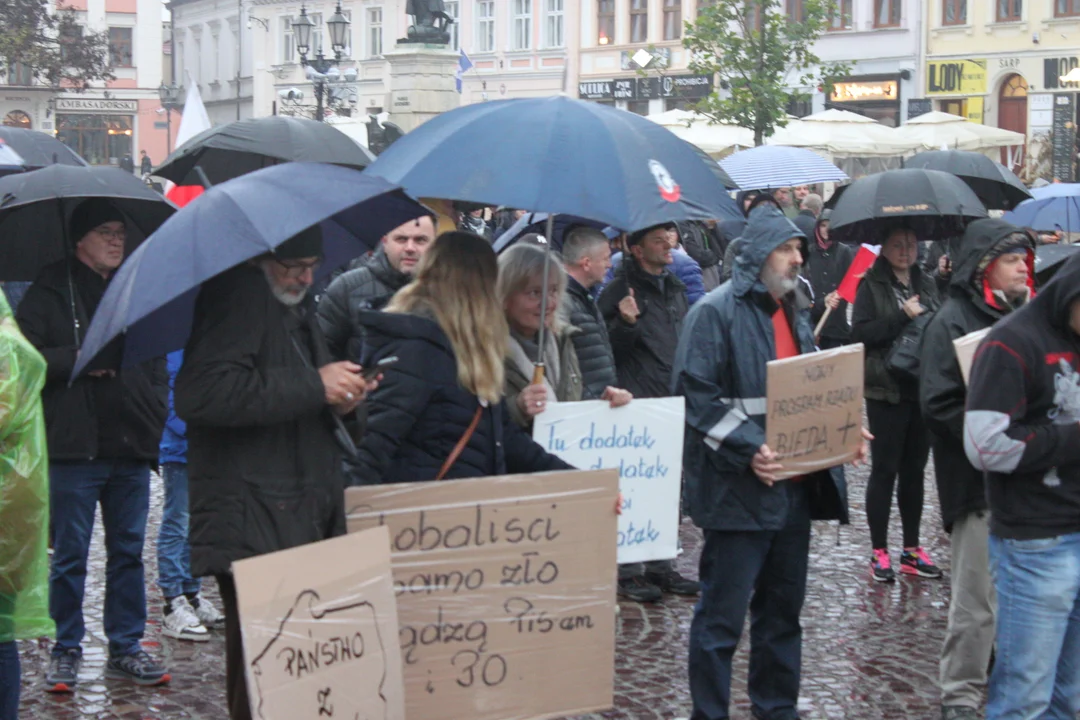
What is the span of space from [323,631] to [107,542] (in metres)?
2.23

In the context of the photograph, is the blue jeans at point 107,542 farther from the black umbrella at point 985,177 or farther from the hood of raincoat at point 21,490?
the black umbrella at point 985,177

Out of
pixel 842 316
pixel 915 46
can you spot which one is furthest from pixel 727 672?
pixel 915 46

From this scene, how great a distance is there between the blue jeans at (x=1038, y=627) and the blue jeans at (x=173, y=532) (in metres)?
3.73

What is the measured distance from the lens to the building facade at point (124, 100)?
221ft

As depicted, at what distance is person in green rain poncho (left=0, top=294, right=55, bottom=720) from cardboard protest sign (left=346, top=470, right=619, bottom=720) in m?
1.01

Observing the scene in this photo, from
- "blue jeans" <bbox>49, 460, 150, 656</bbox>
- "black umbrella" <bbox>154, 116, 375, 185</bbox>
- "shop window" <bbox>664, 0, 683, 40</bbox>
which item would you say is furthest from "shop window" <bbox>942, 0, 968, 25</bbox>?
"blue jeans" <bbox>49, 460, 150, 656</bbox>

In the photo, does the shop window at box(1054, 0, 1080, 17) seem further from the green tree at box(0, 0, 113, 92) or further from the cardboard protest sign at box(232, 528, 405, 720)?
the cardboard protest sign at box(232, 528, 405, 720)

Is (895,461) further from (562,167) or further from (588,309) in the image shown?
(562,167)

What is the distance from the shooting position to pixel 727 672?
5297 millimetres

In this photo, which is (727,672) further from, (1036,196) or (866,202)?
(1036,196)

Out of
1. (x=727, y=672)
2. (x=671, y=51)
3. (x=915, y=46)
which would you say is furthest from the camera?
(x=671, y=51)

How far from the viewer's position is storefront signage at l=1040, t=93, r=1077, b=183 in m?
33.9

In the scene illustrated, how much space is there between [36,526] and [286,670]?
1.12m

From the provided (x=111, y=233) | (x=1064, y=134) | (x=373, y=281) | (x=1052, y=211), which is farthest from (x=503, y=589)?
(x=1064, y=134)
